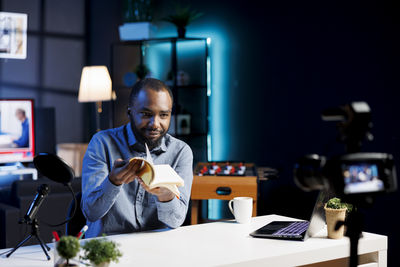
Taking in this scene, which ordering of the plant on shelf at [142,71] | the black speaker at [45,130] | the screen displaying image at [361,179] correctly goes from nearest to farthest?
the screen displaying image at [361,179], the plant on shelf at [142,71], the black speaker at [45,130]

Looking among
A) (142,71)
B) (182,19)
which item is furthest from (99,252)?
(142,71)

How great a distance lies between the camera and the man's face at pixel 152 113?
203cm

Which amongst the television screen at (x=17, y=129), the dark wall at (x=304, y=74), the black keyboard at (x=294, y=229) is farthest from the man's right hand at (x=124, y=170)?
the television screen at (x=17, y=129)

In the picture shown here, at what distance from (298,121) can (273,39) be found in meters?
0.81

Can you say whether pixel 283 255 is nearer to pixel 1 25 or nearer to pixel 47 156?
pixel 47 156

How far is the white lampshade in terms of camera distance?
566 centimetres

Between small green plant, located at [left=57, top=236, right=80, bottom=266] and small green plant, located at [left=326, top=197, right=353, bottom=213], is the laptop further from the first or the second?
small green plant, located at [left=57, top=236, right=80, bottom=266]

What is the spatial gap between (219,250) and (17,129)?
15.5ft

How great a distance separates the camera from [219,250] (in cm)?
163

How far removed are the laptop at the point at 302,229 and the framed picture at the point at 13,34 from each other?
538 cm

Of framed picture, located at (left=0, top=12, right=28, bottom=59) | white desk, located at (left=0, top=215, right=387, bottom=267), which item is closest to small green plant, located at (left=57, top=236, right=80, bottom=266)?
white desk, located at (left=0, top=215, right=387, bottom=267)

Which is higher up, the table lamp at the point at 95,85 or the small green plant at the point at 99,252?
the table lamp at the point at 95,85

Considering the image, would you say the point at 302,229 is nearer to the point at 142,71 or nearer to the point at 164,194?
the point at 164,194

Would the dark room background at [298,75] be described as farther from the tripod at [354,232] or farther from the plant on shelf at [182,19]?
the tripod at [354,232]
